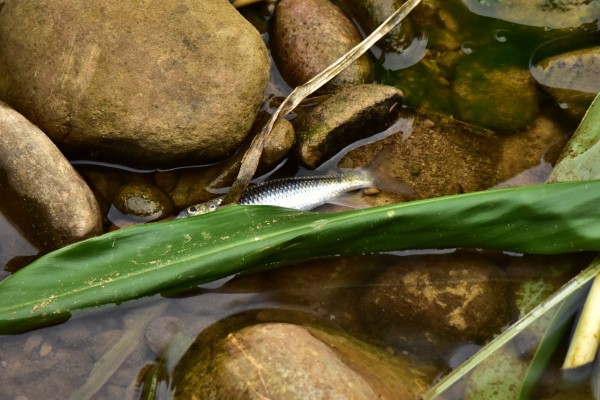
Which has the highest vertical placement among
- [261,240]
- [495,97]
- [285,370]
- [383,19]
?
[383,19]

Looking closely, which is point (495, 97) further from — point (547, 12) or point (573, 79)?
point (547, 12)

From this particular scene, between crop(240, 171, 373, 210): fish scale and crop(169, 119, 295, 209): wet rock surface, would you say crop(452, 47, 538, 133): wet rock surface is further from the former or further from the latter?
crop(169, 119, 295, 209): wet rock surface

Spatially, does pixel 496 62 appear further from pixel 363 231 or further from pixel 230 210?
pixel 230 210

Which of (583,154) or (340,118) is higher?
(340,118)

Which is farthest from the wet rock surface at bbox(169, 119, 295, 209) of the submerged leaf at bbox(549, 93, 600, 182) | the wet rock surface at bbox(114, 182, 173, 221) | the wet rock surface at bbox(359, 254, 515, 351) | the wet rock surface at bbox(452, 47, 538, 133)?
the submerged leaf at bbox(549, 93, 600, 182)

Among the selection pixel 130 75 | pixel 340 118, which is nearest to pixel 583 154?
pixel 340 118

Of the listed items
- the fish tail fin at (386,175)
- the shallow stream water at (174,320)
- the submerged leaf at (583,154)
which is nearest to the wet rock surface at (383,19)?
the fish tail fin at (386,175)
